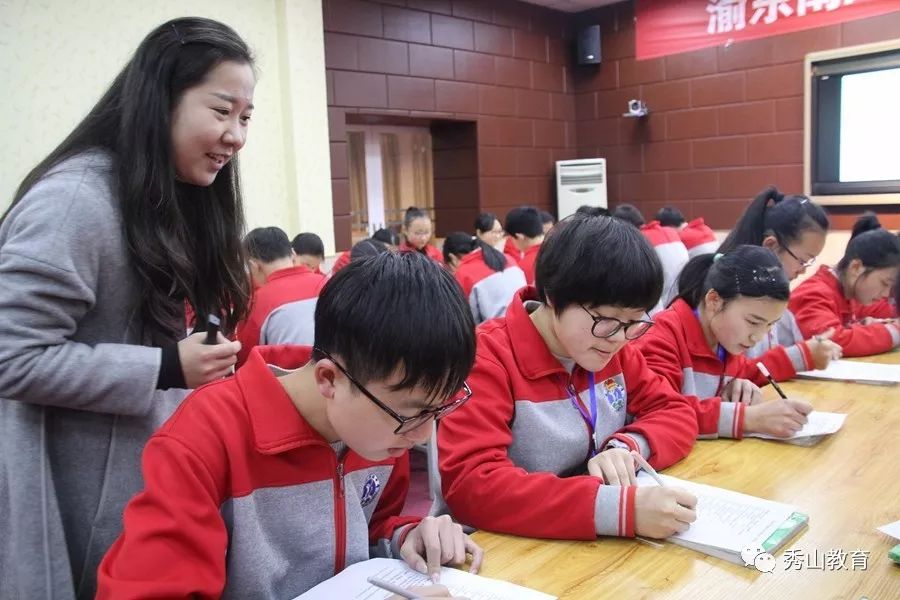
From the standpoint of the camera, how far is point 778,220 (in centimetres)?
247

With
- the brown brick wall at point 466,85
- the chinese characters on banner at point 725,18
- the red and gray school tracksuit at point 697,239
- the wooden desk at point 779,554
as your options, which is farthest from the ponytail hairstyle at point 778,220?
the chinese characters on banner at point 725,18

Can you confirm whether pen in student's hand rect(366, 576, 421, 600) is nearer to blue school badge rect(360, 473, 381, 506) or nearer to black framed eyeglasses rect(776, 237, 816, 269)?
blue school badge rect(360, 473, 381, 506)

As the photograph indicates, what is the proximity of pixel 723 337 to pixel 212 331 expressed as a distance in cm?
124

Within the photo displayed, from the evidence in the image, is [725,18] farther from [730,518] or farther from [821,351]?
[730,518]

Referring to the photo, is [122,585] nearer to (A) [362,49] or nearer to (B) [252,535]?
(B) [252,535]

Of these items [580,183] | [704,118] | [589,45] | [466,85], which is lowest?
[580,183]

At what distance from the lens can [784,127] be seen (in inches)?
226

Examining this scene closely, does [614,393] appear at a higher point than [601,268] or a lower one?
lower

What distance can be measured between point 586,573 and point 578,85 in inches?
254

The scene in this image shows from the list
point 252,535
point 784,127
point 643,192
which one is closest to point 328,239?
point 643,192

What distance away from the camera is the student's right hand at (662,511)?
43.2 inches

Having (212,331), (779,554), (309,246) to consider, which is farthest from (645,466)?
(309,246)

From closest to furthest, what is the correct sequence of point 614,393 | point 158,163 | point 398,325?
point 398,325, point 158,163, point 614,393

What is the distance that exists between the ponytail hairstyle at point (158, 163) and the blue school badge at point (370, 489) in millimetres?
386
